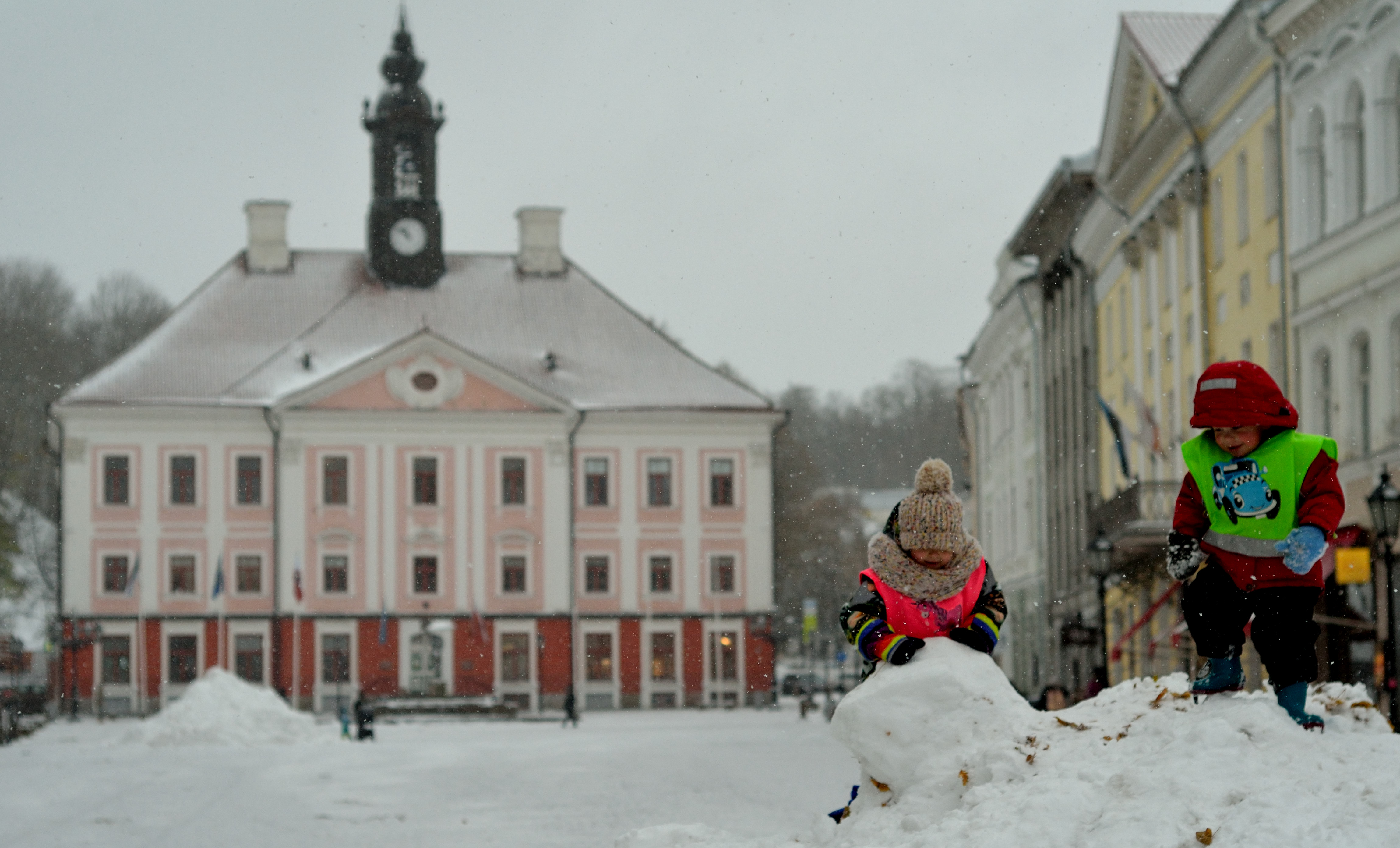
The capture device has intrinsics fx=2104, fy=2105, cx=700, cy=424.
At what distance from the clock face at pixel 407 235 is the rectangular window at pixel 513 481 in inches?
365

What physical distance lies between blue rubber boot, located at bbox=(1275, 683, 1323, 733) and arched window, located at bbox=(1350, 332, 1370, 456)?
19035 millimetres

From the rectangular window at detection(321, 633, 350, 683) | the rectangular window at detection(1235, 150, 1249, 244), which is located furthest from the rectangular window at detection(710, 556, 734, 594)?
the rectangular window at detection(1235, 150, 1249, 244)

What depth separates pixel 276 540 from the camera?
63.5m

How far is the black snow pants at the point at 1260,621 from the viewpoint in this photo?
5656 mm

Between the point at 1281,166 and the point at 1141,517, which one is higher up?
the point at 1281,166

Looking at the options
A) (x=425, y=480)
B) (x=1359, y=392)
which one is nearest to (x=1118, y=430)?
(x=1359, y=392)

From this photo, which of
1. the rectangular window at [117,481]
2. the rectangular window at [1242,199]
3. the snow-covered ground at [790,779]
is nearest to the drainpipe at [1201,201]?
the rectangular window at [1242,199]

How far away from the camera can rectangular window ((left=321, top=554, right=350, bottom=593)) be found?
207 ft

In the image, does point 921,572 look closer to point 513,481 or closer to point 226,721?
point 226,721

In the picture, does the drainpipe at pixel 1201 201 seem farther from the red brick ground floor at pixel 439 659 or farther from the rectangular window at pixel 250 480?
the rectangular window at pixel 250 480

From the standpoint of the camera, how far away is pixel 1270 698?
5.81 m

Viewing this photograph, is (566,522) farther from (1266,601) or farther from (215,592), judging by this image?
(1266,601)

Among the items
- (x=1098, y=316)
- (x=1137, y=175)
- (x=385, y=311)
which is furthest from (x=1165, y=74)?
(x=385, y=311)

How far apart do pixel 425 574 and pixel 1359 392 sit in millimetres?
43212
